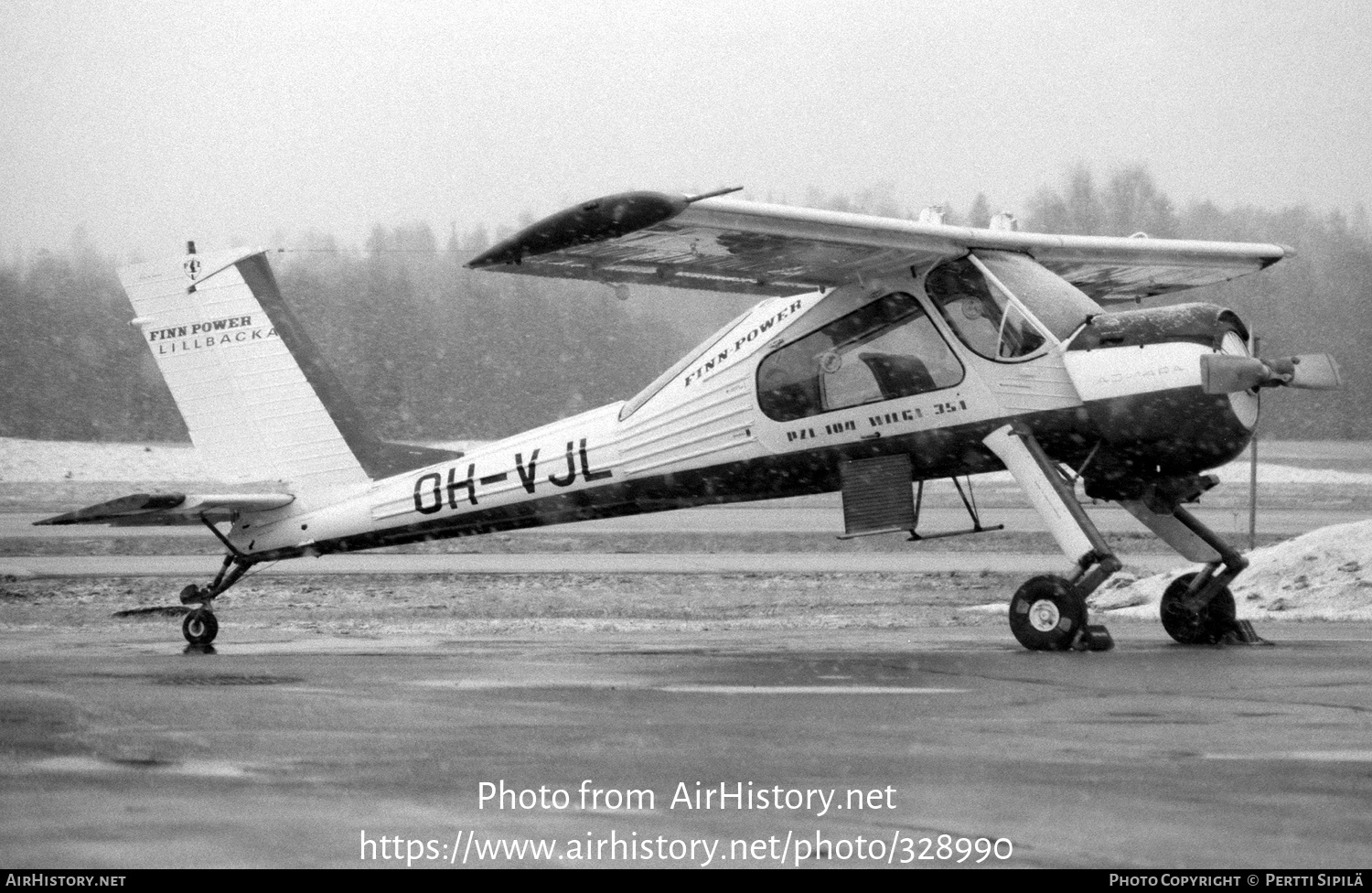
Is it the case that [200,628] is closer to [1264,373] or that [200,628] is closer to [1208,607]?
[1208,607]

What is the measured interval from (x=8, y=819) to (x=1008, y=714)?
3734 mm

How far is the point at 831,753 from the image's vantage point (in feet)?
17.6

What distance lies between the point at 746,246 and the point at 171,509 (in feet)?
14.7

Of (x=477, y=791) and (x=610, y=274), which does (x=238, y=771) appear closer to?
(x=477, y=791)

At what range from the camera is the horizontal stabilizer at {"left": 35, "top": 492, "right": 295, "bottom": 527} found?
1133 cm

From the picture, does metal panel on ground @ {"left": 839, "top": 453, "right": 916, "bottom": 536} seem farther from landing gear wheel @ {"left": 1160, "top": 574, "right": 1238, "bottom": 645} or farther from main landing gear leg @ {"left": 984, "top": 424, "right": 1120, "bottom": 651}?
landing gear wheel @ {"left": 1160, "top": 574, "right": 1238, "bottom": 645}

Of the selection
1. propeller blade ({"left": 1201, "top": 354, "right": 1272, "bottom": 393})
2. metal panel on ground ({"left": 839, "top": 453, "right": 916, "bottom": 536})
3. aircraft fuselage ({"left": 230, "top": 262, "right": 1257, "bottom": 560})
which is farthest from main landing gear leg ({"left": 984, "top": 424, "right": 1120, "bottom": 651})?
propeller blade ({"left": 1201, "top": 354, "right": 1272, "bottom": 393})

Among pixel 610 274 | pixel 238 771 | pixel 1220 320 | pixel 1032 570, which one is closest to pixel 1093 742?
pixel 238 771

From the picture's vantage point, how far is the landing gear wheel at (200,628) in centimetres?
1193

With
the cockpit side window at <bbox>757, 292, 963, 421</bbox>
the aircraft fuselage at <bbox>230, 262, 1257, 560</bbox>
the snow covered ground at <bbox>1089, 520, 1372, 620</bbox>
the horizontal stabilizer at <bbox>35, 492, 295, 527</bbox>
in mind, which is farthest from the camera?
the snow covered ground at <bbox>1089, 520, 1372, 620</bbox>

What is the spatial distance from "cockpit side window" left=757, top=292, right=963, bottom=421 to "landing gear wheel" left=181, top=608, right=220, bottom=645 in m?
4.25

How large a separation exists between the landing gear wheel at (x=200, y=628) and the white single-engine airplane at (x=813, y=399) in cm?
3

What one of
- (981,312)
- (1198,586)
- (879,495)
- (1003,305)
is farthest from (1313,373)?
(879,495)

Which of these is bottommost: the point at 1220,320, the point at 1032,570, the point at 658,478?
the point at 1032,570
